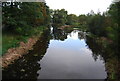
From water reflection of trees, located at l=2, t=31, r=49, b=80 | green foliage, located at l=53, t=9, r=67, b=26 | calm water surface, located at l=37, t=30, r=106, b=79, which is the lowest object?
calm water surface, located at l=37, t=30, r=106, b=79

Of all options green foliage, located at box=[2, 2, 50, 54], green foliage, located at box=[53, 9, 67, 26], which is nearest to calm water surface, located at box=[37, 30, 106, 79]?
green foliage, located at box=[2, 2, 50, 54]

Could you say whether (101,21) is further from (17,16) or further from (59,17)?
(59,17)

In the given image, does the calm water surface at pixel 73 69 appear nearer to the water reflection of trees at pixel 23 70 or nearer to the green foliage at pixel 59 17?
the water reflection of trees at pixel 23 70

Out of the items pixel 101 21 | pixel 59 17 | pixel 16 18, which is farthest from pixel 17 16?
pixel 59 17

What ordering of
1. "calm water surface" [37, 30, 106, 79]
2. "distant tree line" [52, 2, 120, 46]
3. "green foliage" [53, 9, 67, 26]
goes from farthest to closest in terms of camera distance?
"green foliage" [53, 9, 67, 26]
"distant tree line" [52, 2, 120, 46]
"calm water surface" [37, 30, 106, 79]

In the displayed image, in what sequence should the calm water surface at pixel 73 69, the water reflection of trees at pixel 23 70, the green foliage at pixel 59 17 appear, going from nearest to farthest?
1. the water reflection of trees at pixel 23 70
2. the calm water surface at pixel 73 69
3. the green foliage at pixel 59 17

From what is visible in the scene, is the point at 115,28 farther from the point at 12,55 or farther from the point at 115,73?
the point at 12,55

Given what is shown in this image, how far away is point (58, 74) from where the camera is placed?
50.9ft

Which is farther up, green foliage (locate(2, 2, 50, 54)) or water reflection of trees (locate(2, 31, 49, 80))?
green foliage (locate(2, 2, 50, 54))

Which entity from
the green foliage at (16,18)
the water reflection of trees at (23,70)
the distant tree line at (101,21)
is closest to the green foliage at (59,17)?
the distant tree line at (101,21)

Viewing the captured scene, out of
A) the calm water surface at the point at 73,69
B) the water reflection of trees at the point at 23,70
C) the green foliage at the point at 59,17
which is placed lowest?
the calm water surface at the point at 73,69

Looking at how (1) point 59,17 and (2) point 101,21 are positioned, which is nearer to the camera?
(2) point 101,21

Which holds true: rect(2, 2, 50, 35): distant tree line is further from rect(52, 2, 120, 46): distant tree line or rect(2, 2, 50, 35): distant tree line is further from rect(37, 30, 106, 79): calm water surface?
rect(52, 2, 120, 46): distant tree line

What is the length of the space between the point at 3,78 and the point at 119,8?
1100 centimetres
